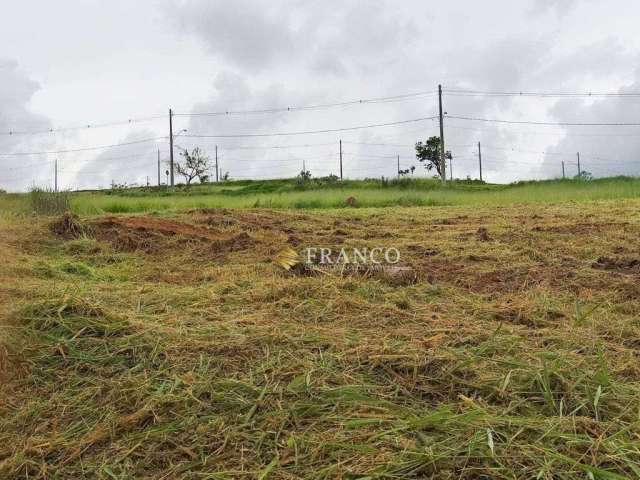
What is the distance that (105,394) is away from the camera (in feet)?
4.97

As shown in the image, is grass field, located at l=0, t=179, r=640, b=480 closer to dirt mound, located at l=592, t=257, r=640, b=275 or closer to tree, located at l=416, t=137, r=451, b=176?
dirt mound, located at l=592, t=257, r=640, b=275

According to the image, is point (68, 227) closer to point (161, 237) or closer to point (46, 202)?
point (161, 237)

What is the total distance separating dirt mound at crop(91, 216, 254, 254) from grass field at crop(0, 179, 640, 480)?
127 centimetres

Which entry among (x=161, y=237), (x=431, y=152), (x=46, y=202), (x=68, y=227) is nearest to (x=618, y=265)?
(x=161, y=237)

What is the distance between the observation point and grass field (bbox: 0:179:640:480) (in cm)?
117

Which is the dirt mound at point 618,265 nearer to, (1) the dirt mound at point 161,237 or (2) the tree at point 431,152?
(1) the dirt mound at point 161,237

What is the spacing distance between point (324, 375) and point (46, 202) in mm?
8224

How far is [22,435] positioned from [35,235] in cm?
429

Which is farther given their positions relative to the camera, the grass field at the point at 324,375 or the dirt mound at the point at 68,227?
the dirt mound at the point at 68,227

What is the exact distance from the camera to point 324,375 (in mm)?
1514

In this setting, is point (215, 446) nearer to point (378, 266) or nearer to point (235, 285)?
point (235, 285)

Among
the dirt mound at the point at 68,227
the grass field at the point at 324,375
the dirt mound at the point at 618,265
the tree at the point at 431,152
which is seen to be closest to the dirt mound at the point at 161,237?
the dirt mound at the point at 68,227

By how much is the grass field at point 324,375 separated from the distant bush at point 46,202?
5660 mm

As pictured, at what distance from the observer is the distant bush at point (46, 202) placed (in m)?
8.09
